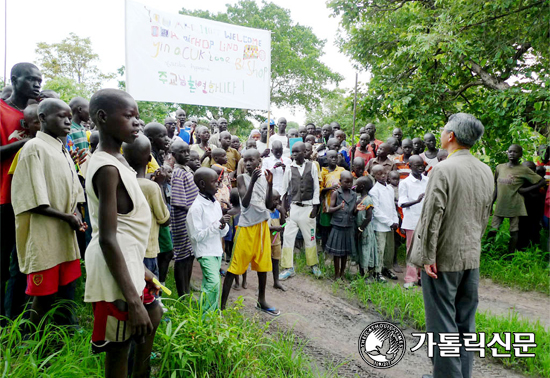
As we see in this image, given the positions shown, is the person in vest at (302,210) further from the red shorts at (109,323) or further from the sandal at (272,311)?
the red shorts at (109,323)

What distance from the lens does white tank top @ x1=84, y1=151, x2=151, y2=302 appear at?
68.2 inches

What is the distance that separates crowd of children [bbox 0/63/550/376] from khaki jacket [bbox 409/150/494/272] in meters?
1.72

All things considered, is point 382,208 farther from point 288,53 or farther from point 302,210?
point 288,53

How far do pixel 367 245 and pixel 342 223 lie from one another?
51 centimetres

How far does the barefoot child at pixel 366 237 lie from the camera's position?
5.51 meters

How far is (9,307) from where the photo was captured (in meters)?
2.92

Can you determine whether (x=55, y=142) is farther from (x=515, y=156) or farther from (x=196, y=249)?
(x=515, y=156)

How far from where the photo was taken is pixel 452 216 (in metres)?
2.86

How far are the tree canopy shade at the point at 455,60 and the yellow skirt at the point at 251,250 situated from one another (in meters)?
Result: 4.02

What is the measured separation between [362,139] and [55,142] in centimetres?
513

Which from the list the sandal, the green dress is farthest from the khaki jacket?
the green dress

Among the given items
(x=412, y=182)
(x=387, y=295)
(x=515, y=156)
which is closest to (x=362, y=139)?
(x=412, y=182)

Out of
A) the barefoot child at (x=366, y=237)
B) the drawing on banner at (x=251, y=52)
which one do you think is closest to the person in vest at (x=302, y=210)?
the barefoot child at (x=366, y=237)

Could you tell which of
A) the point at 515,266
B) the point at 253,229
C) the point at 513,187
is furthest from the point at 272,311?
the point at 513,187
